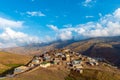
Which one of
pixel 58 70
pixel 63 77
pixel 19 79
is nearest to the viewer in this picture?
pixel 19 79

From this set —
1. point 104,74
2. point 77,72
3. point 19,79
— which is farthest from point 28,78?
point 104,74

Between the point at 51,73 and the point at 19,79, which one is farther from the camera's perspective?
the point at 51,73

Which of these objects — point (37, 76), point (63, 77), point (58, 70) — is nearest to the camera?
point (37, 76)

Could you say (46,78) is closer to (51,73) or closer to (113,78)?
(51,73)

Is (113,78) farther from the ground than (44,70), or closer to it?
closer to it

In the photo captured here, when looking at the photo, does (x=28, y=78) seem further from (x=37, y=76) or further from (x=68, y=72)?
(x=68, y=72)

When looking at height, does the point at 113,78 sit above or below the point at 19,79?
below

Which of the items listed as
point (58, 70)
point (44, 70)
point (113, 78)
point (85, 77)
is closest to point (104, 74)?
point (113, 78)

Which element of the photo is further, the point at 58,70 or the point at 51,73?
the point at 58,70

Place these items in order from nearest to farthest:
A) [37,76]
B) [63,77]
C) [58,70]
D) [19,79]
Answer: [19,79] → [37,76] → [63,77] → [58,70]
